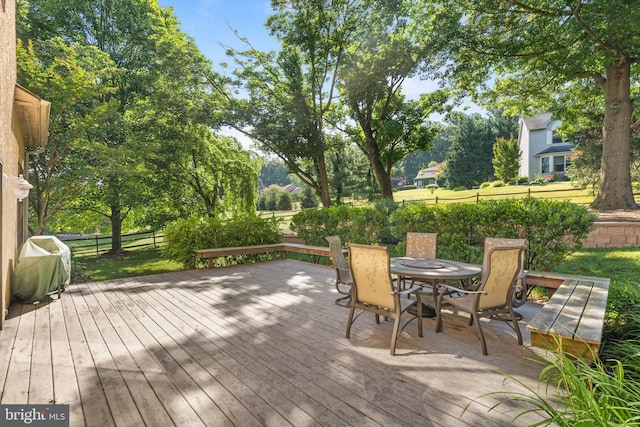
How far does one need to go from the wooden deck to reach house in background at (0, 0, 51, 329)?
2.49 ft

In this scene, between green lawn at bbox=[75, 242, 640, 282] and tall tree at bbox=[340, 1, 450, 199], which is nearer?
green lawn at bbox=[75, 242, 640, 282]

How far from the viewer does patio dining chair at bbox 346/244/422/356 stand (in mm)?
3033

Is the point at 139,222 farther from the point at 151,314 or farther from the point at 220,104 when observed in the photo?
the point at 151,314

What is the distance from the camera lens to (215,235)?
8000 millimetres

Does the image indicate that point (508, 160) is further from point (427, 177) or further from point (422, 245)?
point (422, 245)

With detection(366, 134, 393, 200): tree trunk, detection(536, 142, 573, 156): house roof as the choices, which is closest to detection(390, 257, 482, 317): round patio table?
detection(366, 134, 393, 200): tree trunk

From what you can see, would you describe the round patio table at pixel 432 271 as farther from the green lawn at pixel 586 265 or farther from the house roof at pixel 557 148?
the house roof at pixel 557 148

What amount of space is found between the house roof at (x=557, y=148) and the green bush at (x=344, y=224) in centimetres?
2579

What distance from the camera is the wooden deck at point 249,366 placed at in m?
2.14

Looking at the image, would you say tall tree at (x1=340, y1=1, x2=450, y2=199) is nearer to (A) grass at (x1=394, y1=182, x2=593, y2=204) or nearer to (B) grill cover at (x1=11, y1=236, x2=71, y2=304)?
(A) grass at (x1=394, y1=182, x2=593, y2=204)

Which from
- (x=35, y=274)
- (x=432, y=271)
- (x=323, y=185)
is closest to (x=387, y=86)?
(x=323, y=185)

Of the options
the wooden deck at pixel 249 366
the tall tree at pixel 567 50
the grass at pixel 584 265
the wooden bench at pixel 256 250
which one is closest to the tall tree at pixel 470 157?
the tall tree at pixel 567 50

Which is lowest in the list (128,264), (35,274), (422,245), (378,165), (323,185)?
(128,264)

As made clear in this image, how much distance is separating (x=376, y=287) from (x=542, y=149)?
33.4m
